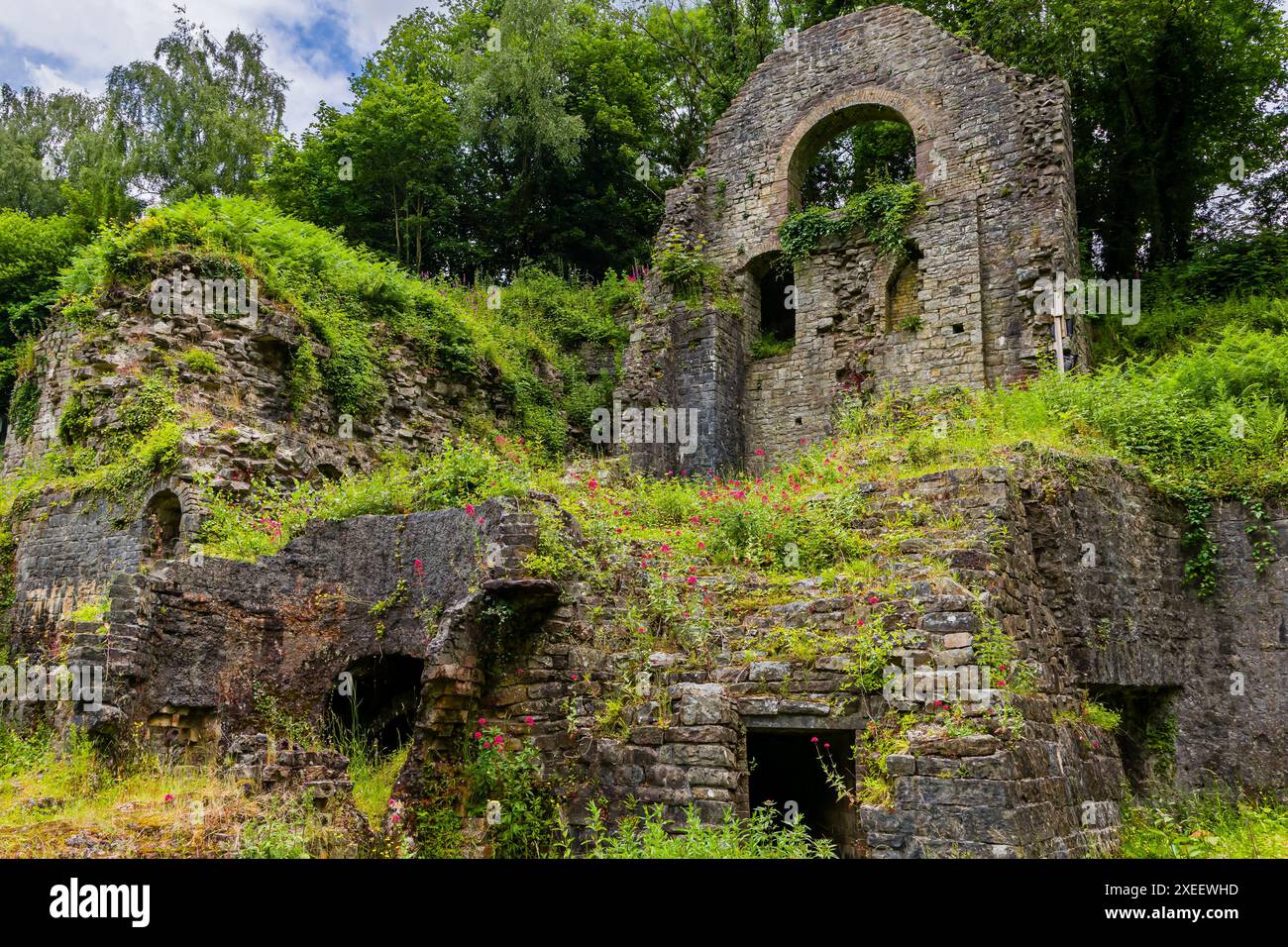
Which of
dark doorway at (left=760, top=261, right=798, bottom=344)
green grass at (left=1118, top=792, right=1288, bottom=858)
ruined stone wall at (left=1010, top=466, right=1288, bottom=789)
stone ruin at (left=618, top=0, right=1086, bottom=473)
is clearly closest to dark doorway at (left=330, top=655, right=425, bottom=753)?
ruined stone wall at (left=1010, top=466, right=1288, bottom=789)

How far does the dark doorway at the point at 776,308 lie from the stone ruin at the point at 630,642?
5076mm

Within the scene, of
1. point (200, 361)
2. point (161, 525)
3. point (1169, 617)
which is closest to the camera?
point (1169, 617)

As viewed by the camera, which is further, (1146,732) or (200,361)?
(200,361)

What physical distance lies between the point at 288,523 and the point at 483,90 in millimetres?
16764

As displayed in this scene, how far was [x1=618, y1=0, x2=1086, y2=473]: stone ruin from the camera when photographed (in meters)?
16.5

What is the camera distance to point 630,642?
8.98 m

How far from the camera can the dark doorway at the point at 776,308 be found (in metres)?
19.6

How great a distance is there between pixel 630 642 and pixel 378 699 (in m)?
3.02

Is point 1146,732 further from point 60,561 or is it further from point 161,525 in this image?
point 60,561

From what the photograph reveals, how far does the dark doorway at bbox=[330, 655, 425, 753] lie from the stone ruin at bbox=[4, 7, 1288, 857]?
32 millimetres

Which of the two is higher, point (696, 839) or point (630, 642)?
point (630, 642)

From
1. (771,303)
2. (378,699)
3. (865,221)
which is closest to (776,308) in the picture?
(771,303)

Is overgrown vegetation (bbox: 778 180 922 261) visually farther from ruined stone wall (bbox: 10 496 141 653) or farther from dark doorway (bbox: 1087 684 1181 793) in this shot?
ruined stone wall (bbox: 10 496 141 653)

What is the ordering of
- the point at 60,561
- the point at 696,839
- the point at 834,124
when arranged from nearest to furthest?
the point at 696,839, the point at 60,561, the point at 834,124
